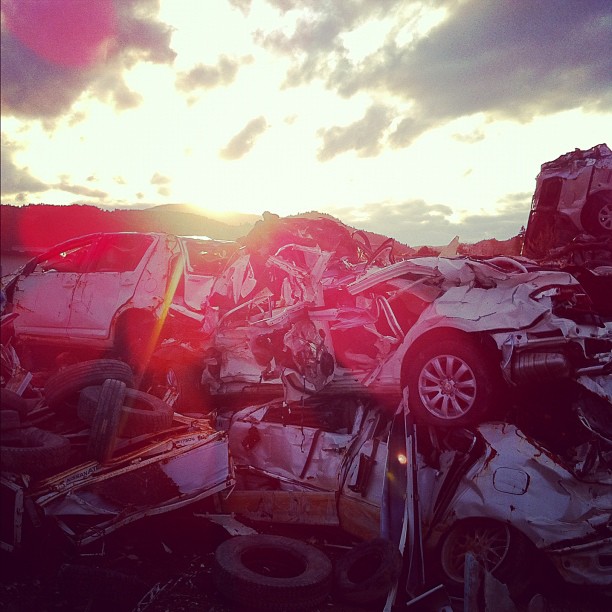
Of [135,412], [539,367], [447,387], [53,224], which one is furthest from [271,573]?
[53,224]

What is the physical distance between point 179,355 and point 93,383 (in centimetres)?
254

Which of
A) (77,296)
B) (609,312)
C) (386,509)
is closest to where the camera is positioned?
(386,509)

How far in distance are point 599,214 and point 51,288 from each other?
8.69 metres

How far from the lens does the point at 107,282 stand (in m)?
8.31

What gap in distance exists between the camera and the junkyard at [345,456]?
12.2 ft

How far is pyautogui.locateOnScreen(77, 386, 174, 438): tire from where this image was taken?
4543 millimetres

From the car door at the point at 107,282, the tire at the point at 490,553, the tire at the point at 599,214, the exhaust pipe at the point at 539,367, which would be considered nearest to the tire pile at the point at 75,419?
the tire at the point at 490,553

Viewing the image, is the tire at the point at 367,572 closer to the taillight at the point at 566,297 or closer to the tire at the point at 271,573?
the tire at the point at 271,573

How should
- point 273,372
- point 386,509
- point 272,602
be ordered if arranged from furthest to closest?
point 273,372
point 386,509
point 272,602

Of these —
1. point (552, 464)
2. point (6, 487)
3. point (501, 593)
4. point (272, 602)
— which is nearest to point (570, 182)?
point (552, 464)

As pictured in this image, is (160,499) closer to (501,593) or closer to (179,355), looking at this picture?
(501,593)

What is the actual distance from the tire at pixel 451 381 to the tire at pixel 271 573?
1533mm

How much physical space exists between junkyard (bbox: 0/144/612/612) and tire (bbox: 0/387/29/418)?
2 cm

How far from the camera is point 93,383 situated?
16.5 ft
